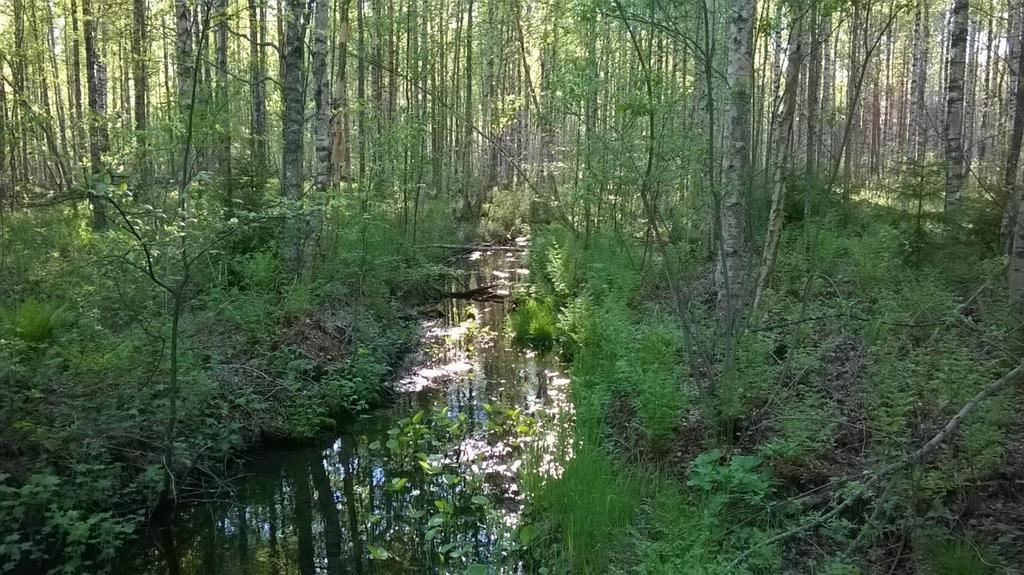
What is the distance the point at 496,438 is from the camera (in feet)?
22.7

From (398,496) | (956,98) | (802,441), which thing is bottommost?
(398,496)

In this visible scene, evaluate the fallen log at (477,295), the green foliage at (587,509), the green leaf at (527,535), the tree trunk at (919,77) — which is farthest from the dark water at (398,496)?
the tree trunk at (919,77)

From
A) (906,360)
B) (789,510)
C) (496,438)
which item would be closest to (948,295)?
(906,360)

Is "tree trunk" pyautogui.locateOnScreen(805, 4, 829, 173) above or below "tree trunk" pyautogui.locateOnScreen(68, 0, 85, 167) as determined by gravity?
below

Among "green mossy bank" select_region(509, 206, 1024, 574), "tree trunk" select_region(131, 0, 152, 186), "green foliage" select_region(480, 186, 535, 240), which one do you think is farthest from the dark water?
"green foliage" select_region(480, 186, 535, 240)

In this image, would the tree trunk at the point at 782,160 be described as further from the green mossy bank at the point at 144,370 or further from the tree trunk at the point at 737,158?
the green mossy bank at the point at 144,370

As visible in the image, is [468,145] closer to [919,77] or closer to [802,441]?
[919,77]

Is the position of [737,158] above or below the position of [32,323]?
above

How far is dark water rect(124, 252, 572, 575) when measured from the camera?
4832 mm

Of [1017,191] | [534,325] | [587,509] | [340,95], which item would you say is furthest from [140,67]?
[1017,191]

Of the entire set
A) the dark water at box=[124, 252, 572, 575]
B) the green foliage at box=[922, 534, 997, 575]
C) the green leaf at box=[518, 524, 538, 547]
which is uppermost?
the green foliage at box=[922, 534, 997, 575]

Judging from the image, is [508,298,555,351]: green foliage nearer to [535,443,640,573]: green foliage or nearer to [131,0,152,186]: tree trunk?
[535,443,640,573]: green foliage

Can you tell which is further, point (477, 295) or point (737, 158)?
point (477, 295)

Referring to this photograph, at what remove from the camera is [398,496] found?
586 centimetres
